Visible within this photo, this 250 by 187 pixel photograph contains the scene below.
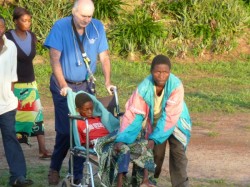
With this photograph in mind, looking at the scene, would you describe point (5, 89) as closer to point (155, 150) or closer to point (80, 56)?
point (80, 56)

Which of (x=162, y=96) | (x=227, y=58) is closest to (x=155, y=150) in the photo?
(x=162, y=96)

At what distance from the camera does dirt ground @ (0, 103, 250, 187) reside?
806cm

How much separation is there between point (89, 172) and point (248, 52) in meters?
11.0

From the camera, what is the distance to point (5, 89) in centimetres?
746

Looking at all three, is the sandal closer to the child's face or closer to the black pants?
the child's face

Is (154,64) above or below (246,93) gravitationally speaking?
above

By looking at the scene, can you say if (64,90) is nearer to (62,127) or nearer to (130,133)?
(62,127)

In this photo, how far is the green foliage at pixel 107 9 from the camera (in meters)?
17.0

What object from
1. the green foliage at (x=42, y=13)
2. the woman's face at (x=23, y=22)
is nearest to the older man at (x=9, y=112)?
the woman's face at (x=23, y=22)

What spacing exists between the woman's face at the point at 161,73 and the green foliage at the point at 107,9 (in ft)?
34.6

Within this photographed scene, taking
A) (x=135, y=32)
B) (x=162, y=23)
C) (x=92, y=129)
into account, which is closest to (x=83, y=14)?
(x=92, y=129)

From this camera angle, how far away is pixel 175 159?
6875 millimetres

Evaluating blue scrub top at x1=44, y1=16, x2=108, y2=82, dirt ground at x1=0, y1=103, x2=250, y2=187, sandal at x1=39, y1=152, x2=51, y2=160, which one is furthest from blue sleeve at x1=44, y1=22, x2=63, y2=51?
sandal at x1=39, y1=152, x2=51, y2=160

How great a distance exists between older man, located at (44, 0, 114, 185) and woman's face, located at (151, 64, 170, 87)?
34.5 inches
